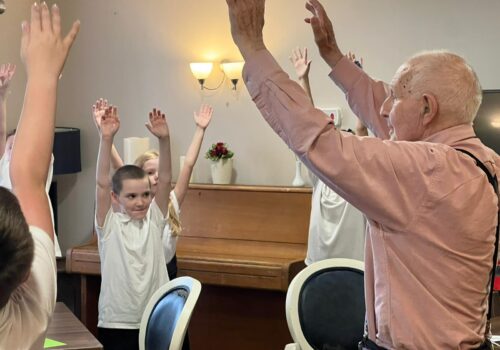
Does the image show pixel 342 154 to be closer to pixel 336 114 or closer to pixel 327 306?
pixel 327 306

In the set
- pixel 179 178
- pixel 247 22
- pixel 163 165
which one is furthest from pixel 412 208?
pixel 179 178

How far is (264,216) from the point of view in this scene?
519cm

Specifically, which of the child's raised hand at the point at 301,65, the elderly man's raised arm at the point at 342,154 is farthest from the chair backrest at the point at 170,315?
the child's raised hand at the point at 301,65

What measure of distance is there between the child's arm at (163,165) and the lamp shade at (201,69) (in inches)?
82.8

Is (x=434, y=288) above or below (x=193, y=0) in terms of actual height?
below

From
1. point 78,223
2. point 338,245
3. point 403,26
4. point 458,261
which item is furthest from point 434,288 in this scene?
point 78,223

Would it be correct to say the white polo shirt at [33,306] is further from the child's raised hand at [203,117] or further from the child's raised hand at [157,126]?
the child's raised hand at [203,117]

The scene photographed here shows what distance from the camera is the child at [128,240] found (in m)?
3.49

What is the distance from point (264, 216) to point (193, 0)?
1.91 meters

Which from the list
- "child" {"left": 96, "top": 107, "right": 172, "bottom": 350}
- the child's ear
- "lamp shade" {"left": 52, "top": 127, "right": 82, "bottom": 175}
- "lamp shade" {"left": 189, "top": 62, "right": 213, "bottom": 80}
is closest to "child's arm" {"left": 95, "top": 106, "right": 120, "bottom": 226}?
"child" {"left": 96, "top": 107, "right": 172, "bottom": 350}

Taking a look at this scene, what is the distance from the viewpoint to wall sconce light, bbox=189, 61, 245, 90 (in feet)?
18.4

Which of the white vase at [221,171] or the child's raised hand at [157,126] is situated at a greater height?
the child's raised hand at [157,126]

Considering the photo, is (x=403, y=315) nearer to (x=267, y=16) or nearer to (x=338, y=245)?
(x=338, y=245)

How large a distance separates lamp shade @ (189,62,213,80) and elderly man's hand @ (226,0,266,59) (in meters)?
4.22
